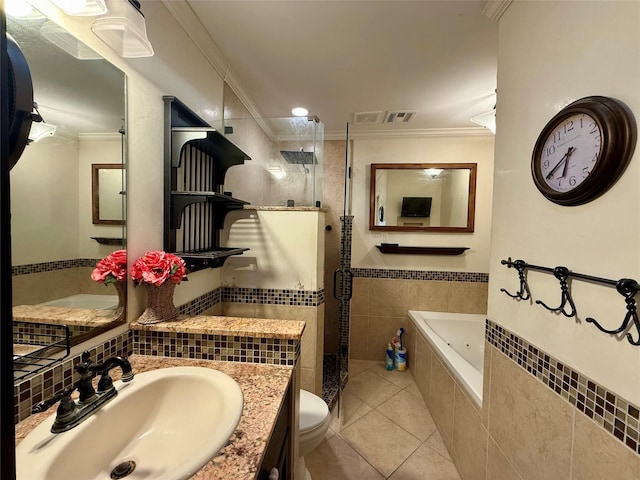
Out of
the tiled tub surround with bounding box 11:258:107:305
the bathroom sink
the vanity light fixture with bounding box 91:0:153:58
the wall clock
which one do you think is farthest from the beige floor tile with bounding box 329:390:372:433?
the vanity light fixture with bounding box 91:0:153:58

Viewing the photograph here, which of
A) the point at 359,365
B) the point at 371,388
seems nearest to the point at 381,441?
the point at 371,388

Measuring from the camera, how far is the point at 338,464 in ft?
5.39

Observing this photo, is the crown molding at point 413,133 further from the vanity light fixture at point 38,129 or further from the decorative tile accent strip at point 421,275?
the vanity light fixture at point 38,129

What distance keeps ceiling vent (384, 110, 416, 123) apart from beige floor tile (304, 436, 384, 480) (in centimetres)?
266

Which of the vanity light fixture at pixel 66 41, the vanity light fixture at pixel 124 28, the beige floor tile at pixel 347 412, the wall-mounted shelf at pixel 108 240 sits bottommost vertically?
the beige floor tile at pixel 347 412

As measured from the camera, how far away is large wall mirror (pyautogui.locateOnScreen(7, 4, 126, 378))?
28.1 inches

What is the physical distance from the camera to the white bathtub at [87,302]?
82 centimetres

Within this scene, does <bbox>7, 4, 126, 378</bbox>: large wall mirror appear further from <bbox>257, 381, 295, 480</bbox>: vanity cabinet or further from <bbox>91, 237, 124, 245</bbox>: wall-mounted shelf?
<bbox>257, 381, 295, 480</bbox>: vanity cabinet

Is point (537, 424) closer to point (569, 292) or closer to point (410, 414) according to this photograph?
point (569, 292)

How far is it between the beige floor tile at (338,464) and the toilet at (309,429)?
0.71 ft

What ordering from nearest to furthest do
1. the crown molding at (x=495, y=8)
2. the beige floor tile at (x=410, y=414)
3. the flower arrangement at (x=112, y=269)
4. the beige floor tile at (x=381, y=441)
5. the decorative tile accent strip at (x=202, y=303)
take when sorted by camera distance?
1. the flower arrangement at (x=112, y=269)
2. the crown molding at (x=495, y=8)
3. the decorative tile accent strip at (x=202, y=303)
4. the beige floor tile at (x=381, y=441)
5. the beige floor tile at (x=410, y=414)

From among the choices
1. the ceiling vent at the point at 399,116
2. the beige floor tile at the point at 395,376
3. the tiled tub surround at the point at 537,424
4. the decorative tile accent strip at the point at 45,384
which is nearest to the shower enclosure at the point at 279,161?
the ceiling vent at the point at 399,116

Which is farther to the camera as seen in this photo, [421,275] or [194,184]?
[421,275]

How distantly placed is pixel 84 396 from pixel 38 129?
728 mm
